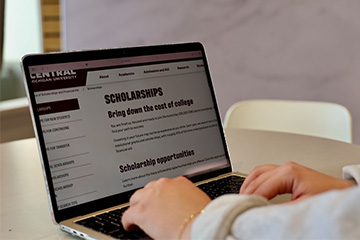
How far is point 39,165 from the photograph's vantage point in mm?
1180

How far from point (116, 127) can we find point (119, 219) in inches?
7.1

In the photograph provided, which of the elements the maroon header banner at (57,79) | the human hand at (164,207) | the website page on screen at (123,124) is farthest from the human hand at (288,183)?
the maroon header banner at (57,79)

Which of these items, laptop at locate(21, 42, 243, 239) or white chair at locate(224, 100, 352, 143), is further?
white chair at locate(224, 100, 352, 143)

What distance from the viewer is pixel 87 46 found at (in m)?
3.12

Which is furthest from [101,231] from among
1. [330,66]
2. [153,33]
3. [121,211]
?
[153,33]

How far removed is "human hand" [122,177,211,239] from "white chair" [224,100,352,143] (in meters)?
1.20

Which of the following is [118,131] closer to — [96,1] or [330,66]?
[330,66]

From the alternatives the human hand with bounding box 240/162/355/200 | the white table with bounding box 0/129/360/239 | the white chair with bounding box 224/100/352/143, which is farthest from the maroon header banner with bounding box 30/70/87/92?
the white chair with bounding box 224/100/352/143

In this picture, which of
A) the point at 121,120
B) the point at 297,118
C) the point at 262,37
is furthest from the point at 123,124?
the point at 262,37

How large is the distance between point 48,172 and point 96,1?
7.90 feet

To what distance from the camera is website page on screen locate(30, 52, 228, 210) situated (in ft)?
2.61

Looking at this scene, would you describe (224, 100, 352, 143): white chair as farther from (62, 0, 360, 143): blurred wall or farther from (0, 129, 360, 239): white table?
(62, 0, 360, 143): blurred wall

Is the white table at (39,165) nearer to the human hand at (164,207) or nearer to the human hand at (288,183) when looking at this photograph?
the human hand at (164,207)

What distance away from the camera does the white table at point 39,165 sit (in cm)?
80
